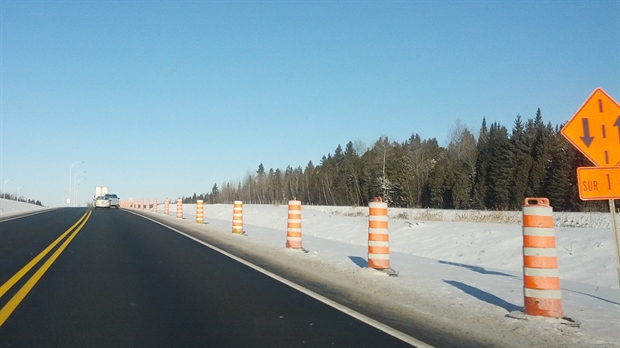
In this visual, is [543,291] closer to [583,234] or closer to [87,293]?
[87,293]

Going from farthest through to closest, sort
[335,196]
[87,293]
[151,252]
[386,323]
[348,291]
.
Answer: [335,196] → [151,252] → [348,291] → [87,293] → [386,323]

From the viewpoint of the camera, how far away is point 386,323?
7.66 metres

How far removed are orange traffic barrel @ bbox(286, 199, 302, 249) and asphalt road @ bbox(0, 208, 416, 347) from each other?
11.6 ft

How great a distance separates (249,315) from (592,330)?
14.3ft

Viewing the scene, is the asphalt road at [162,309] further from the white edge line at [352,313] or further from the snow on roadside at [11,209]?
the snow on roadside at [11,209]

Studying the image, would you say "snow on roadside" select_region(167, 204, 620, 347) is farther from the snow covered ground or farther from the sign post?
the sign post

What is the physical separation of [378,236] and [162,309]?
556 centimetres

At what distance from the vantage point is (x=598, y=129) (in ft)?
28.2

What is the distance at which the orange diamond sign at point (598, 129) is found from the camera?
8.50m

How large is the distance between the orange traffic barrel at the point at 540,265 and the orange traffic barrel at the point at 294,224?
9359 mm

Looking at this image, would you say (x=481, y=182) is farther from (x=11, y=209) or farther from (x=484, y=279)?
(x=484, y=279)

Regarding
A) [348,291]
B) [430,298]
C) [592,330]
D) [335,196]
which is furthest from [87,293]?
[335,196]

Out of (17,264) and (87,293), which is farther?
(17,264)

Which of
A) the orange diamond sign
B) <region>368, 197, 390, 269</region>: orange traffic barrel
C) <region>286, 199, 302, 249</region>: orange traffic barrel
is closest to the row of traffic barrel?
the orange diamond sign
